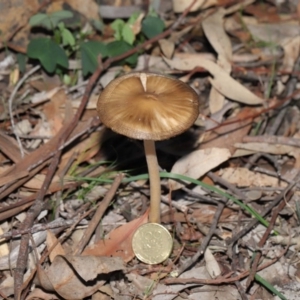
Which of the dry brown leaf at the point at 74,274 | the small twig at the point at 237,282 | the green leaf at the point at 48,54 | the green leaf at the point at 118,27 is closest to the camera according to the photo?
the dry brown leaf at the point at 74,274

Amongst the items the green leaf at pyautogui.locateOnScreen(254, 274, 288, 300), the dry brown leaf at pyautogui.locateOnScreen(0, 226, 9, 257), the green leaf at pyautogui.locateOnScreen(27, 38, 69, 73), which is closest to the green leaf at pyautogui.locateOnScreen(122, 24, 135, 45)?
the green leaf at pyautogui.locateOnScreen(27, 38, 69, 73)

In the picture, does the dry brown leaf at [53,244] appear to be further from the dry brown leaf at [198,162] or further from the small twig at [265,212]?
the small twig at [265,212]

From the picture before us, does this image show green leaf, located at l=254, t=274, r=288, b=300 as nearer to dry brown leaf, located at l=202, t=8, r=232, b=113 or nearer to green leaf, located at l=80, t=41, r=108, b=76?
dry brown leaf, located at l=202, t=8, r=232, b=113

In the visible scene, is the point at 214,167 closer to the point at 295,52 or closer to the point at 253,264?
the point at 253,264

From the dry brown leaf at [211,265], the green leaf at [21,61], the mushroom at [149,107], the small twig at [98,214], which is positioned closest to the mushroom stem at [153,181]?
the mushroom at [149,107]

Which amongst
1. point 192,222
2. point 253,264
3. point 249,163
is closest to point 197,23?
point 249,163

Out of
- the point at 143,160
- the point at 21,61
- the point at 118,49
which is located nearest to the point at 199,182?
the point at 143,160

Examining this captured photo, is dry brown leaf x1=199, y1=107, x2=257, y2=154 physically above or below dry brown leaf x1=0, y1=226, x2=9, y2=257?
below
